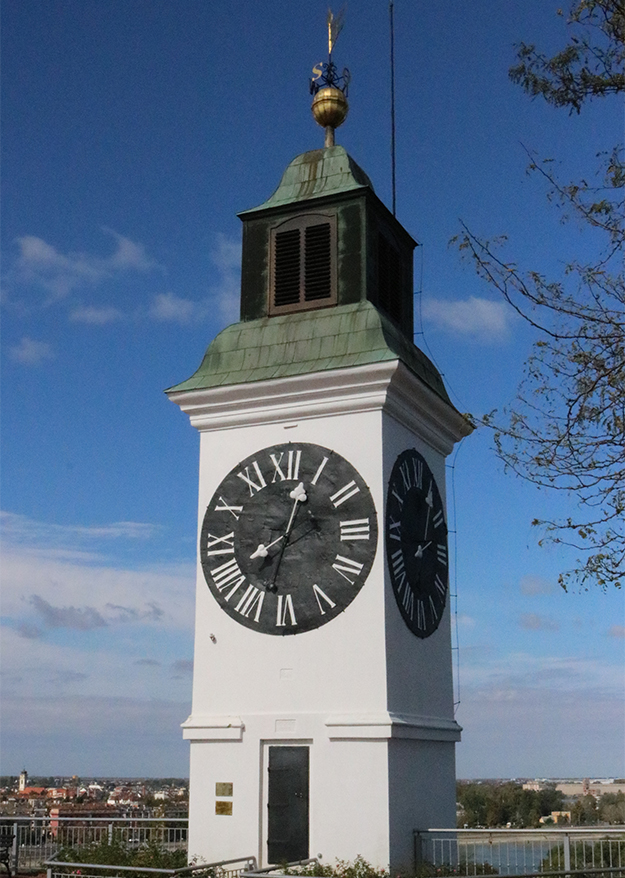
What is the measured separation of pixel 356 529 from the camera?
1500 cm

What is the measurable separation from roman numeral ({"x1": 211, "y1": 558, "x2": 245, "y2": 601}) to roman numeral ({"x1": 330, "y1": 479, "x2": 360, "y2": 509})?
1657 mm

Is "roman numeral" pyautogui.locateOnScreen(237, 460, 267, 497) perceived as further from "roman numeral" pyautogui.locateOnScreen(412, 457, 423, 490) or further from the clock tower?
"roman numeral" pyautogui.locateOnScreen(412, 457, 423, 490)

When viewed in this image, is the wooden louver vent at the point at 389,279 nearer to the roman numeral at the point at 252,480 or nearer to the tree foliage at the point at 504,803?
the roman numeral at the point at 252,480

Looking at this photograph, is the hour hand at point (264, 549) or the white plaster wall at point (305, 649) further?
the hour hand at point (264, 549)

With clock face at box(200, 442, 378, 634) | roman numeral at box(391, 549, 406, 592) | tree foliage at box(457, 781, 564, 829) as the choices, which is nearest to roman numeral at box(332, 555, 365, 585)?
clock face at box(200, 442, 378, 634)

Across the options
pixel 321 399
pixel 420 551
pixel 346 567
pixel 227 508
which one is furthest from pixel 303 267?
pixel 346 567

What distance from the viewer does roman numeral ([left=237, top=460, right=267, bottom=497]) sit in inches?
622

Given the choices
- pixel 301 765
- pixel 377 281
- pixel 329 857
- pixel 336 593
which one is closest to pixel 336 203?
pixel 377 281

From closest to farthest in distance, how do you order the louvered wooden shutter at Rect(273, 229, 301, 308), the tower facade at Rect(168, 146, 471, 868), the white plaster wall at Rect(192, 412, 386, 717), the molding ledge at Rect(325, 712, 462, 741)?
the molding ledge at Rect(325, 712, 462, 741), the tower facade at Rect(168, 146, 471, 868), the white plaster wall at Rect(192, 412, 386, 717), the louvered wooden shutter at Rect(273, 229, 301, 308)

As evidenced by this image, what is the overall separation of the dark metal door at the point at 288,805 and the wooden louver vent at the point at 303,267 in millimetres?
6532

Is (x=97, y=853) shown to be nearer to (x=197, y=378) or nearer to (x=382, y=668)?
(x=382, y=668)

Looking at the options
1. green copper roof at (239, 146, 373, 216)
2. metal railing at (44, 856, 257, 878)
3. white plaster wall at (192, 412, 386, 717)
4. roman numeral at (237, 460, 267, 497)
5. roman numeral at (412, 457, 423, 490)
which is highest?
green copper roof at (239, 146, 373, 216)

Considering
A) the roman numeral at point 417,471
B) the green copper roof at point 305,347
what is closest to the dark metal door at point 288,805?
the roman numeral at point 417,471

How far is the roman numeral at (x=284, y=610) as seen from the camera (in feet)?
49.3
